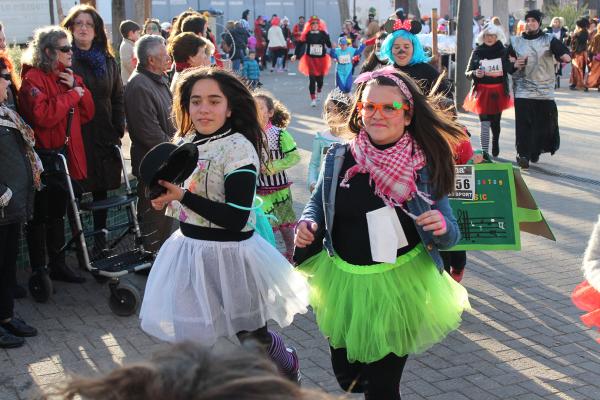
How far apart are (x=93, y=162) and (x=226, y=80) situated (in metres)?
3.08

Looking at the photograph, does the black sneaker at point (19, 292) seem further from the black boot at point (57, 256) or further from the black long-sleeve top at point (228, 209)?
the black long-sleeve top at point (228, 209)

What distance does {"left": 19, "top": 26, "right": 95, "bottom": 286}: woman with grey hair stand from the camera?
21.0 feet

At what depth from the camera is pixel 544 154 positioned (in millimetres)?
12695

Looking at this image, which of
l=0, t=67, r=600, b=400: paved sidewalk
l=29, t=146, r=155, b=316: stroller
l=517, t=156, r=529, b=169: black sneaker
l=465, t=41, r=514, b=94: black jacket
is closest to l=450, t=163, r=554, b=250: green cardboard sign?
l=0, t=67, r=600, b=400: paved sidewalk

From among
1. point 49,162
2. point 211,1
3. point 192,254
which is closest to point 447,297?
point 192,254

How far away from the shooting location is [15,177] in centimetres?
561

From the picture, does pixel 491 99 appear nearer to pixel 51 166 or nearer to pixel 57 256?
pixel 57 256

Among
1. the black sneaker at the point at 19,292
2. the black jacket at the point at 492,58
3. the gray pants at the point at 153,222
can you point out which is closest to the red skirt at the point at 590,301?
the gray pants at the point at 153,222

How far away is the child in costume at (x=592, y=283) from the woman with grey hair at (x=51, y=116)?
398 centimetres

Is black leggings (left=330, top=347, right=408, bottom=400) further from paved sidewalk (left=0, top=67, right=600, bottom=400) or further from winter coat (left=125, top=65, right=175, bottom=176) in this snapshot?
winter coat (left=125, top=65, right=175, bottom=176)

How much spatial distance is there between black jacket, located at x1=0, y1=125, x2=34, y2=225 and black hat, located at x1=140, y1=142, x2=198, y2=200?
1941mm

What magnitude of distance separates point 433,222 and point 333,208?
1.50 feet

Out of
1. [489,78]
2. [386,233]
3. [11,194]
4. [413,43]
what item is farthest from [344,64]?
[386,233]

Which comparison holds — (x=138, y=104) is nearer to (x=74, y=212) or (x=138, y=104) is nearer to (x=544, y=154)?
(x=74, y=212)
